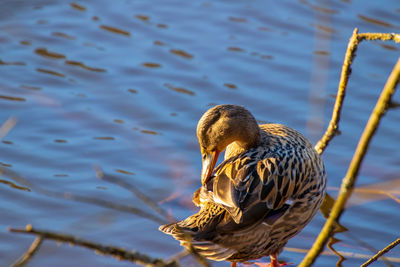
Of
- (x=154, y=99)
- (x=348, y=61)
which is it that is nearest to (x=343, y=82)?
(x=348, y=61)

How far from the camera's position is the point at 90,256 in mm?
5051

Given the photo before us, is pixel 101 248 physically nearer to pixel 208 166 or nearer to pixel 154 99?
pixel 208 166

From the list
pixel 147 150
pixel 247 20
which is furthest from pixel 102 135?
pixel 247 20

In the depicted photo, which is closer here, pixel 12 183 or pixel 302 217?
pixel 302 217

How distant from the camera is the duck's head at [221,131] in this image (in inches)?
174

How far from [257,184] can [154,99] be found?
3.29m

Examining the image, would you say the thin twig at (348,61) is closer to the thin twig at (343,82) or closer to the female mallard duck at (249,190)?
the thin twig at (343,82)

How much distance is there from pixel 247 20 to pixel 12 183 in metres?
4.39

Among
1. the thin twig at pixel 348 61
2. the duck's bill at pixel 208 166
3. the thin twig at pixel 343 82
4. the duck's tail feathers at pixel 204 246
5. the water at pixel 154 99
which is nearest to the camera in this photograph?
the thin twig at pixel 348 61

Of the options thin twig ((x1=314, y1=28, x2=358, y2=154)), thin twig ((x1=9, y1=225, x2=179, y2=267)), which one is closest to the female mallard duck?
thin twig ((x1=314, y1=28, x2=358, y2=154))

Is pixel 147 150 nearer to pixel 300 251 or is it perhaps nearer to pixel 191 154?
pixel 191 154

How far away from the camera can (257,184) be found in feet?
13.5

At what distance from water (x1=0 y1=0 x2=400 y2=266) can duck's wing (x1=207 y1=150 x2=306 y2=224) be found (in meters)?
0.57

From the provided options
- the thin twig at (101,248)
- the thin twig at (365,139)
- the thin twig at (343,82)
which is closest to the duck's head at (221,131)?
the thin twig at (343,82)
